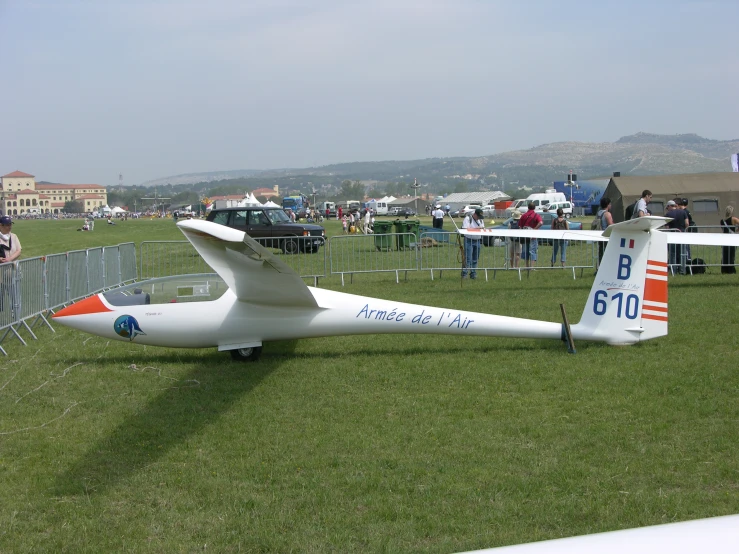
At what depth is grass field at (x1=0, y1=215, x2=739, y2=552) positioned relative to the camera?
15.4ft

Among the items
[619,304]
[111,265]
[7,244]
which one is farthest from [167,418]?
[111,265]

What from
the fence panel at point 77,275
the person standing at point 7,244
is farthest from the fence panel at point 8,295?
the fence panel at point 77,275

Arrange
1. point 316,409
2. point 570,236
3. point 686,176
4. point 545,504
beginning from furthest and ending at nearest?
1. point 686,176
2. point 570,236
3. point 316,409
4. point 545,504

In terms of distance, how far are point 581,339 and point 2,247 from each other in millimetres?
9345

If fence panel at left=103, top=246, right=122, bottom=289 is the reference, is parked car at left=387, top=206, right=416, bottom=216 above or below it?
below

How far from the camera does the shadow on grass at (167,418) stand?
225 inches

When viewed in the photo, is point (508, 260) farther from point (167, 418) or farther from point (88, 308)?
point (167, 418)

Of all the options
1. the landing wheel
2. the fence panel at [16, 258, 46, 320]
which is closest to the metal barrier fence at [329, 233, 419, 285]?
the fence panel at [16, 258, 46, 320]

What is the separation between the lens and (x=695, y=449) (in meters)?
5.80

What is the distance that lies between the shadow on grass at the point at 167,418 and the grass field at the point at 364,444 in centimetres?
2

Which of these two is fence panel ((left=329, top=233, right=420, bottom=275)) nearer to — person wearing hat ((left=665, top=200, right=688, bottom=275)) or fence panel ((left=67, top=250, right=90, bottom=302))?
fence panel ((left=67, top=250, right=90, bottom=302))

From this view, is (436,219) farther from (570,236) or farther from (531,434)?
(531,434)

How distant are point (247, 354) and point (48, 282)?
544cm

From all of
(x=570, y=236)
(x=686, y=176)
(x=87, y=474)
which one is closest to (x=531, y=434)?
(x=87, y=474)
